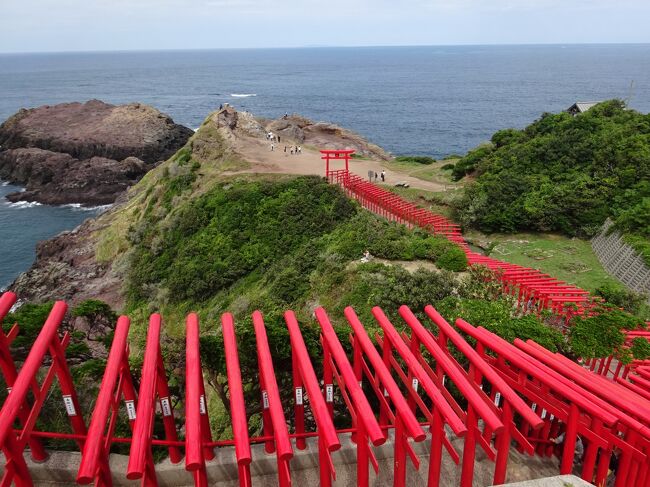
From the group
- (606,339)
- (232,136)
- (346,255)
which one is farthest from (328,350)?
(232,136)

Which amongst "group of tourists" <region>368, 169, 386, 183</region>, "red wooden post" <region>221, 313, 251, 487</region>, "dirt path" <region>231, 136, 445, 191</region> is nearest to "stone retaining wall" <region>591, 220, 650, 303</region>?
"dirt path" <region>231, 136, 445, 191</region>

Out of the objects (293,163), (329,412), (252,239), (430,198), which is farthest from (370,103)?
Result: (329,412)

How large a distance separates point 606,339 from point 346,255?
463 inches

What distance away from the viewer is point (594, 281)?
2234cm

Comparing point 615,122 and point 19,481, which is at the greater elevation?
point 615,122

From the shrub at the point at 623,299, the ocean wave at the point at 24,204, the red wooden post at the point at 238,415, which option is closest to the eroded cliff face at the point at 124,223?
the ocean wave at the point at 24,204

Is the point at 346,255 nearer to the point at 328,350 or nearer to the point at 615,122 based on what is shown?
the point at 328,350

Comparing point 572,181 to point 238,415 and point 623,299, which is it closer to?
point 623,299

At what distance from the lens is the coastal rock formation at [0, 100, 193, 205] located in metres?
61.6

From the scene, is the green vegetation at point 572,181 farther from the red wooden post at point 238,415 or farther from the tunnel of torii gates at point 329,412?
the red wooden post at point 238,415

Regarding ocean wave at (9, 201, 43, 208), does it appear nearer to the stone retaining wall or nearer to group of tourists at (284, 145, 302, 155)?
group of tourists at (284, 145, 302, 155)

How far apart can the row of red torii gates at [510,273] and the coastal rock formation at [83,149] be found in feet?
138

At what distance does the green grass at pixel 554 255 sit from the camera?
74.8ft

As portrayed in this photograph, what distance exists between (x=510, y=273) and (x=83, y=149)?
226 feet
